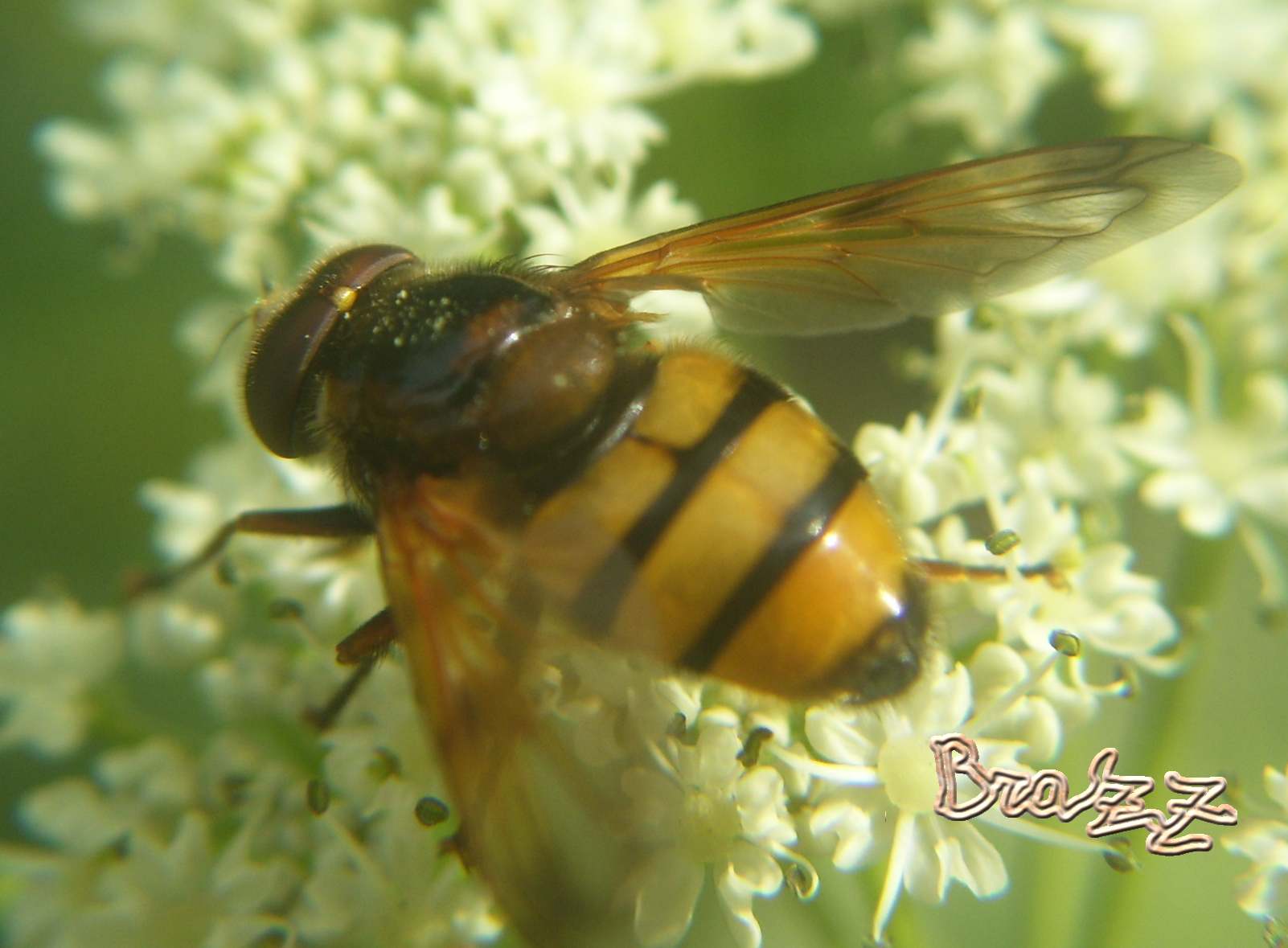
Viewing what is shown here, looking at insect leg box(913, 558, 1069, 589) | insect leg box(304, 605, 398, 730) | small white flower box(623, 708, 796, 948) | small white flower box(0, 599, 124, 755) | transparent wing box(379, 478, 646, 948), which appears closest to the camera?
transparent wing box(379, 478, 646, 948)

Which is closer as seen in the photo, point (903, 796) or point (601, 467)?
point (601, 467)

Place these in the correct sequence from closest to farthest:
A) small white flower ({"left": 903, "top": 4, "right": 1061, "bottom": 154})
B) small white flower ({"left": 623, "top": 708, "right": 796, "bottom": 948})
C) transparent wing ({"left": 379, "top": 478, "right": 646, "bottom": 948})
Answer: transparent wing ({"left": 379, "top": 478, "right": 646, "bottom": 948})
small white flower ({"left": 623, "top": 708, "right": 796, "bottom": 948})
small white flower ({"left": 903, "top": 4, "right": 1061, "bottom": 154})

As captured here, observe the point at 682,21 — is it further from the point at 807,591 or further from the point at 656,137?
the point at 807,591

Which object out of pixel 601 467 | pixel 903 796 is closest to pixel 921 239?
pixel 601 467

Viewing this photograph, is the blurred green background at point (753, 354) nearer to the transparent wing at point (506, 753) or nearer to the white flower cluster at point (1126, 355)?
the white flower cluster at point (1126, 355)

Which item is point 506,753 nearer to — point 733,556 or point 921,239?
point 733,556

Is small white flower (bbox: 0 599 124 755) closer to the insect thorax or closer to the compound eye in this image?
the compound eye

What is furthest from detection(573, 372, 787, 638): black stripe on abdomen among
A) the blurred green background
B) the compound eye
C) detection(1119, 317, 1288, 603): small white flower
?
detection(1119, 317, 1288, 603): small white flower
